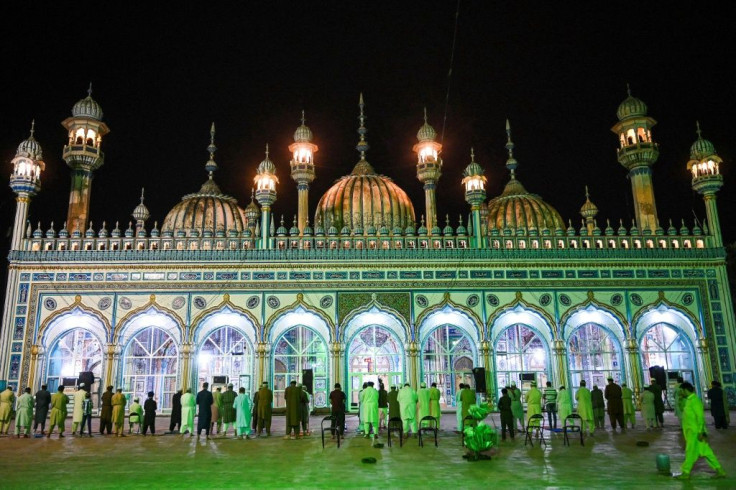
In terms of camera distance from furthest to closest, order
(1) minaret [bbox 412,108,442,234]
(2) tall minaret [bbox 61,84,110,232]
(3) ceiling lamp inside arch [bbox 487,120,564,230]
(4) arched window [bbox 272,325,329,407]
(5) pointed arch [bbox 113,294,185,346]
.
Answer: (3) ceiling lamp inside arch [bbox 487,120,564,230]
(1) minaret [bbox 412,108,442,234]
(2) tall minaret [bbox 61,84,110,232]
(4) arched window [bbox 272,325,329,407]
(5) pointed arch [bbox 113,294,185,346]

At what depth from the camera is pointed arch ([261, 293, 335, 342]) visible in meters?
21.2

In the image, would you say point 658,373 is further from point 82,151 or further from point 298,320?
point 82,151

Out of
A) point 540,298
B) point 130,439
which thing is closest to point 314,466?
point 130,439

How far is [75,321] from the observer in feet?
70.2

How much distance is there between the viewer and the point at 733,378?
21328 mm

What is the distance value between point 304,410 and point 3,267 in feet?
63.0

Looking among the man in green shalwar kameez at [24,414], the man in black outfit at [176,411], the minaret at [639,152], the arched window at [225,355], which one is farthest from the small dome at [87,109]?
the minaret at [639,152]

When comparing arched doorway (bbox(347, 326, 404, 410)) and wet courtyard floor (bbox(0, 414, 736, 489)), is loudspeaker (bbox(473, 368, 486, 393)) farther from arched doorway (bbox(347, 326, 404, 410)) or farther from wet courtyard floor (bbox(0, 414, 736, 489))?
wet courtyard floor (bbox(0, 414, 736, 489))

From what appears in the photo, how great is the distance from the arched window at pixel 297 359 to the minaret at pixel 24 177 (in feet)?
32.1

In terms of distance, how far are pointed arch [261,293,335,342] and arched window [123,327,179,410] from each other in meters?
3.23

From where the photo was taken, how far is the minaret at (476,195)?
74.3 feet

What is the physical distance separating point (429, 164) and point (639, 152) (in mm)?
8272

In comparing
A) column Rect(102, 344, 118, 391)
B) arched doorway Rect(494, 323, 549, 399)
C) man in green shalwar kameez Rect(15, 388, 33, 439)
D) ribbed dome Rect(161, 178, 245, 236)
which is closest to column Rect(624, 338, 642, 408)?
arched doorway Rect(494, 323, 549, 399)

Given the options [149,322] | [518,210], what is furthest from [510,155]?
[149,322]
